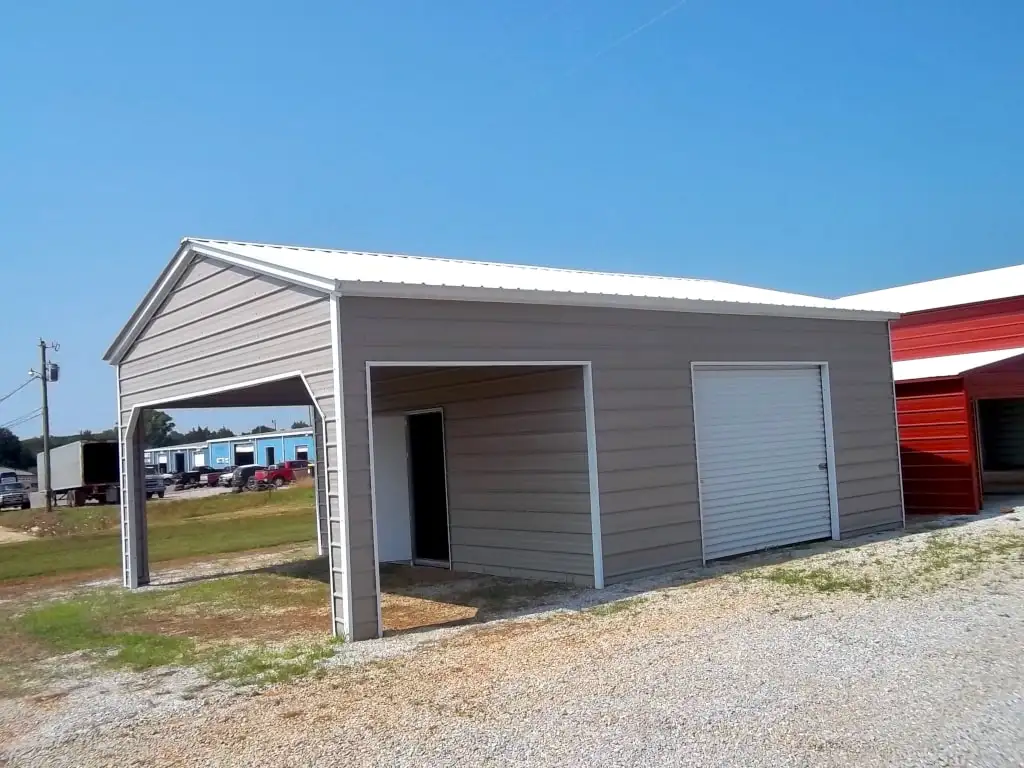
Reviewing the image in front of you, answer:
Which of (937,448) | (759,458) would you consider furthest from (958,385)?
(759,458)

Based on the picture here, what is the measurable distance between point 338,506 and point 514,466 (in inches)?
119

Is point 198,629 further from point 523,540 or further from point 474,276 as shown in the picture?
point 474,276

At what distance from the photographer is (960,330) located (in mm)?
17750

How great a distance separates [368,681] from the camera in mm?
6012

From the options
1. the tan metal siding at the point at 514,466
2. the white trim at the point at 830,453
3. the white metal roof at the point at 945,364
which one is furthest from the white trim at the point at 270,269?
the white metal roof at the point at 945,364

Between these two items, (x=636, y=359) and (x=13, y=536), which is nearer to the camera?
(x=636, y=359)

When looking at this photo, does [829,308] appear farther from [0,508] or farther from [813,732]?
[0,508]

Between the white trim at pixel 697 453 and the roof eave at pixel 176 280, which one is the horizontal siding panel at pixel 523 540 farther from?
the roof eave at pixel 176 280

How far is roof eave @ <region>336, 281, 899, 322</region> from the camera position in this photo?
25.1 feet

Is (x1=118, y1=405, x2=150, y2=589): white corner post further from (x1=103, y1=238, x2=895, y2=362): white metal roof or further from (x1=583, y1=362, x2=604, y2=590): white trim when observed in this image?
(x1=583, y1=362, x2=604, y2=590): white trim

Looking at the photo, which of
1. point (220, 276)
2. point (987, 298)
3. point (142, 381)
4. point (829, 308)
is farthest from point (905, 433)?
point (142, 381)

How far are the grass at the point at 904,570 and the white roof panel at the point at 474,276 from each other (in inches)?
120

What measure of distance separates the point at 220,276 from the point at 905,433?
9.90 meters

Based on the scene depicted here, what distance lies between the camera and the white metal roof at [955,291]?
17516mm
